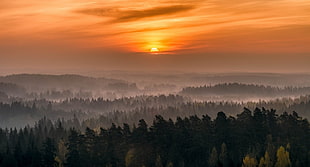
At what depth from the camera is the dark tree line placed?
8888cm

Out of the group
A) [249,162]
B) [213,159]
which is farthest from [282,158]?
[213,159]

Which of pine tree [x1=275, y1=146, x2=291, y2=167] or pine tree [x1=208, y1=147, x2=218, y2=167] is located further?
pine tree [x1=208, y1=147, x2=218, y2=167]

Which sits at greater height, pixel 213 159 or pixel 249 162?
pixel 249 162

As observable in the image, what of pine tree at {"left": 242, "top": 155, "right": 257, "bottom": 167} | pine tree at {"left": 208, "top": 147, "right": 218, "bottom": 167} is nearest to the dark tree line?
pine tree at {"left": 208, "top": 147, "right": 218, "bottom": 167}

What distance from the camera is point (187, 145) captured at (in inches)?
3674

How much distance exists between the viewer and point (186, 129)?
9625 cm

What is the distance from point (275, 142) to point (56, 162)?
5218 cm

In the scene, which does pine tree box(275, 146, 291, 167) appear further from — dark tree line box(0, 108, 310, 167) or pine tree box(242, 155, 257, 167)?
pine tree box(242, 155, 257, 167)

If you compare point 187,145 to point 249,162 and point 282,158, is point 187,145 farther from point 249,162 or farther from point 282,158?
Answer: point 282,158

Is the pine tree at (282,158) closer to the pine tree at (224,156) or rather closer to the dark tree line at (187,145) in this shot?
the dark tree line at (187,145)

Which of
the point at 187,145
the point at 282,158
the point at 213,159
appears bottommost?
the point at 213,159

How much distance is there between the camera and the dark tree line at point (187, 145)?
88.9 metres

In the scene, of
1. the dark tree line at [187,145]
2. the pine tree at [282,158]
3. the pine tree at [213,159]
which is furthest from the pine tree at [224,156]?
the pine tree at [282,158]

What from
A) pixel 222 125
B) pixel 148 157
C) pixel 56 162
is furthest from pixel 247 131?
pixel 56 162
